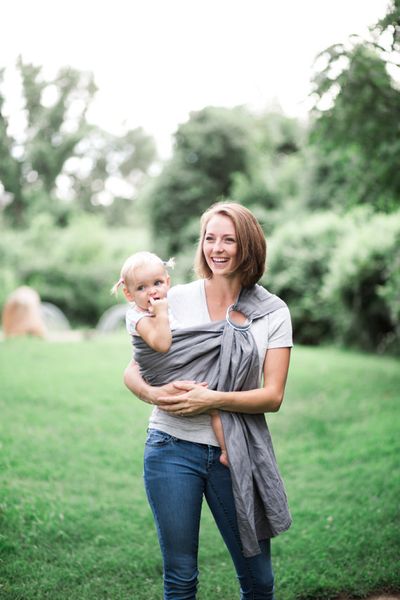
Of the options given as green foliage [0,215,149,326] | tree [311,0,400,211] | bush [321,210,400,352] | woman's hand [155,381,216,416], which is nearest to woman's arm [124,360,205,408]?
woman's hand [155,381,216,416]

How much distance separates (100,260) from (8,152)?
864 cm

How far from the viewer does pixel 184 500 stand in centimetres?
241

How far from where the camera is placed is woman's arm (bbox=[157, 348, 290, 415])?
2.36m

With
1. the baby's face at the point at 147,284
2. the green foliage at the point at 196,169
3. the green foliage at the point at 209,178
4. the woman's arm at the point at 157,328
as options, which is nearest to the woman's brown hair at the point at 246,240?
the baby's face at the point at 147,284

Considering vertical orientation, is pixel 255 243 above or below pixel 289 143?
below

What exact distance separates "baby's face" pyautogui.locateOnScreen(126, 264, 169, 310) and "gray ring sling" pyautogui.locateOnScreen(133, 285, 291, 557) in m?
0.16

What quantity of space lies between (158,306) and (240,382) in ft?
1.47

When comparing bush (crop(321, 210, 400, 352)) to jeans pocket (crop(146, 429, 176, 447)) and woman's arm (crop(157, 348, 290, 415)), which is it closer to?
woman's arm (crop(157, 348, 290, 415))

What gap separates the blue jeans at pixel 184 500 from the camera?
7.91 feet

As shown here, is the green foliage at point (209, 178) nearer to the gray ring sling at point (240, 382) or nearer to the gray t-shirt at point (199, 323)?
the gray t-shirt at point (199, 323)

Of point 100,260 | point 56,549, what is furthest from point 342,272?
point 100,260

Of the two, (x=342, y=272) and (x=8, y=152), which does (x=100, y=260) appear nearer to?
(x=8, y=152)

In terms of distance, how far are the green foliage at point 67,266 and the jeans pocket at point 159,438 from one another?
66.8 feet

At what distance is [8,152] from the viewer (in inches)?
653
